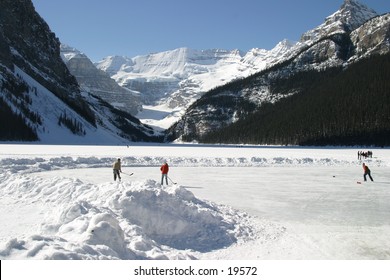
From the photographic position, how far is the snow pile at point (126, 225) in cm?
873

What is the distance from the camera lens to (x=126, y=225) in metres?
12.1

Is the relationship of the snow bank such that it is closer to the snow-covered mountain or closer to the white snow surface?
the white snow surface

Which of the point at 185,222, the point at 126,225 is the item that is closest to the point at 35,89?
the point at 185,222

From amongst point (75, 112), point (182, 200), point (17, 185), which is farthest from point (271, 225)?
point (75, 112)

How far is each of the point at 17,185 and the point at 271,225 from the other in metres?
15.0

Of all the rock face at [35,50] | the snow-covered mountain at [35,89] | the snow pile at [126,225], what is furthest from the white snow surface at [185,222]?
the rock face at [35,50]

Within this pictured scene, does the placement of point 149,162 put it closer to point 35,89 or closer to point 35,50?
point 35,89

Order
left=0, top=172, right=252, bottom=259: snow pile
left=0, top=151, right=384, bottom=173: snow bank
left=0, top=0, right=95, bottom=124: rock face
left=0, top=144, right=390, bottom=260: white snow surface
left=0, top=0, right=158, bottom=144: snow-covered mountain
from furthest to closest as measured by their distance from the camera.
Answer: left=0, top=0, right=95, bottom=124: rock face → left=0, top=0, right=158, bottom=144: snow-covered mountain → left=0, top=151, right=384, bottom=173: snow bank → left=0, top=144, right=390, bottom=260: white snow surface → left=0, top=172, right=252, bottom=259: snow pile

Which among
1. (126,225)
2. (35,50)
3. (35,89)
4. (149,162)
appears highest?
(35,50)

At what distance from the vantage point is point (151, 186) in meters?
15.8

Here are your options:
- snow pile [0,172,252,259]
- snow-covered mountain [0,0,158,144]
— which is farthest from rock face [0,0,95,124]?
snow pile [0,172,252,259]

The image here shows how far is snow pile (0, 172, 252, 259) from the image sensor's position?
8.73 m

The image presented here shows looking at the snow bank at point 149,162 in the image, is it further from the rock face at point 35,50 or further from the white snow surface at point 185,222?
the rock face at point 35,50

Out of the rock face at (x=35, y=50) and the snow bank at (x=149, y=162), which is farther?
the rock face at (x=35, y=50)
